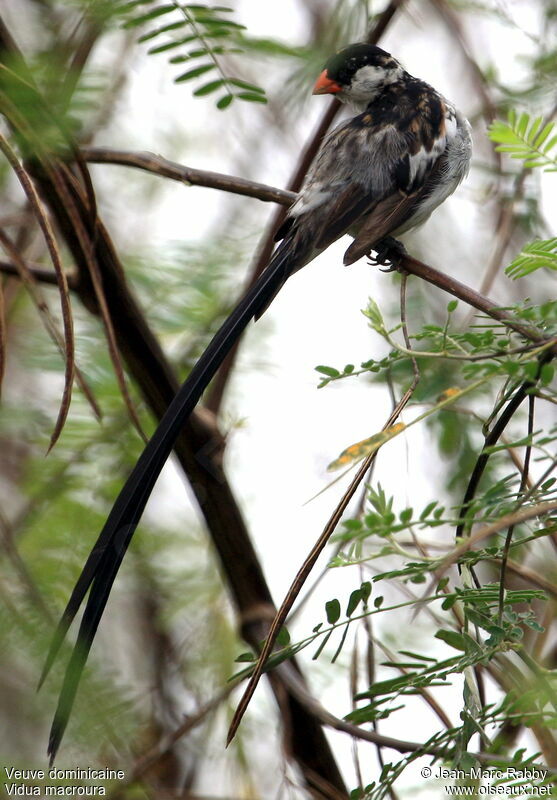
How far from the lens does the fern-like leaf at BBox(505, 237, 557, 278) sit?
1.15 metres

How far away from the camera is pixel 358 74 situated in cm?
264

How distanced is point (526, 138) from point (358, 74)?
1578mm

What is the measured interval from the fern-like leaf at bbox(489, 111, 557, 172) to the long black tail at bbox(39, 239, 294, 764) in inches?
23.7

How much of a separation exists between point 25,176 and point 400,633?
2.00m

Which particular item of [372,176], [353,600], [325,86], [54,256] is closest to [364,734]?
[353,600]

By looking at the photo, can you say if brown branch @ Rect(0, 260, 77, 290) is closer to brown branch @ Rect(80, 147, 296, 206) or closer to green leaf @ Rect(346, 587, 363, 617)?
brown branch @ Rect(80, 147, 296, 206)

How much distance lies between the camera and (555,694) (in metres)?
1.04

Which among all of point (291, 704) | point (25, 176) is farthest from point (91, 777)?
point (25, 176)

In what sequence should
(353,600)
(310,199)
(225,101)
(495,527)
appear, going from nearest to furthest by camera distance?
(495,527) < (353,600) < (225,101) < (310,199)

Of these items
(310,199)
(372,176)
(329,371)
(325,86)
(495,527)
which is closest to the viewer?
(495,527)

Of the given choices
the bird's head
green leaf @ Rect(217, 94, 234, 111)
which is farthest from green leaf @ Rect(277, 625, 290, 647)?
the bird's head

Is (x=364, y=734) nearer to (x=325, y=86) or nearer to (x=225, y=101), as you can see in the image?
(x=225, y=101)

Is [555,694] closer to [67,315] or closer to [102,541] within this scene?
[102,541]

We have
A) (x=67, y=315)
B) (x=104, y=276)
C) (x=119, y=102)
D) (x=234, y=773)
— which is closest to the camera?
(x=67, y=315)
